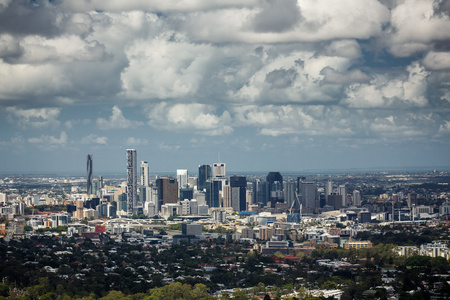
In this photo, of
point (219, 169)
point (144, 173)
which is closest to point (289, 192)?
point (219, 169)

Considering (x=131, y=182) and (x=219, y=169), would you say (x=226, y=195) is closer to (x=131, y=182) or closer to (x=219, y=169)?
(x=131, y=182)

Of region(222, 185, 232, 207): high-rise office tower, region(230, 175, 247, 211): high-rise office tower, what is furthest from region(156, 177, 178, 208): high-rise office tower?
region(230, 175, 247, 211): high-rise office tower

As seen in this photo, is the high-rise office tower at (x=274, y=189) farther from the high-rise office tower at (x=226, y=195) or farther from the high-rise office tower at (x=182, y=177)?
the high-rise office tower at (x=182, y=177)

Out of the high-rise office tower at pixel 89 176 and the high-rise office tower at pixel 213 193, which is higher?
the high-rise office tower at pixel 89 176

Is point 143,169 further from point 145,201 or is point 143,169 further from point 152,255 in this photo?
point 152,255

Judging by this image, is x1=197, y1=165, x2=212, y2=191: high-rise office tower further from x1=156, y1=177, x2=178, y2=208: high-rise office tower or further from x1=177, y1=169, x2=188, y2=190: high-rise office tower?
x1=156, y1=177, x2=178, y2=208: high-rise office tower

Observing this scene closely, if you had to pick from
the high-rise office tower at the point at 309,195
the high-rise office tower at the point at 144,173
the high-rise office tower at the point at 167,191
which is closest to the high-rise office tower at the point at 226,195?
the high-rise office tower at the point at 167,191

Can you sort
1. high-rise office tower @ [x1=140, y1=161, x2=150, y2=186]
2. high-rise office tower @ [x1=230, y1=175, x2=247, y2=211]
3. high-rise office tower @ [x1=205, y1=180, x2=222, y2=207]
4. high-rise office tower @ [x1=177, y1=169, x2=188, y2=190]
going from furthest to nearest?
high-rise office tower @ [x1=177, y1=169, x2=188, y2=190] < high-rise office tower @ [x1=140, y1=161, x2=150, y2=186] < high-rise office tower @ [x1=205, y1=180, x2=222, y2=207] < high-rise office tower @ [x1=230, y1=175, x2=247, y2=211]
